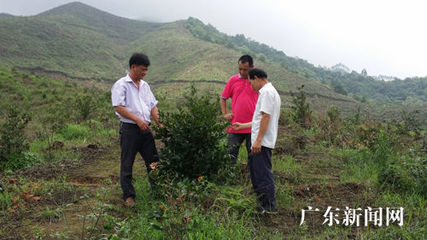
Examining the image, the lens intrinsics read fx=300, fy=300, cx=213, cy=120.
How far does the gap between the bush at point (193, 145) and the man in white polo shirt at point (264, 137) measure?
471mm

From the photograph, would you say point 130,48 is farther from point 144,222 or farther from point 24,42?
point 144,222

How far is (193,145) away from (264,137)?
87cm

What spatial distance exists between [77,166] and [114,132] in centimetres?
317

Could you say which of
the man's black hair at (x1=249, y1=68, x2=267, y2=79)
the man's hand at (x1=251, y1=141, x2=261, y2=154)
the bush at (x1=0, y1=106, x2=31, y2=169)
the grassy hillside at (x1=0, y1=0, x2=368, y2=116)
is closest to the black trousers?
the man's hand at (x1=251, y1=141, x2=261, y2=154)

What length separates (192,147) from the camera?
12.0 feet

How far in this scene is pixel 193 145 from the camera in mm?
3646

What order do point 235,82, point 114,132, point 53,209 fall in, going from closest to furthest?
point 53,209 < point 235,82 < point 114,132

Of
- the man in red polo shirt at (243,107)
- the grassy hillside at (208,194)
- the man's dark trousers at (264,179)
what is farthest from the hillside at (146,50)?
the man's dark trousers at (264,179)

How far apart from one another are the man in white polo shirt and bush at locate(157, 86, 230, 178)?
471 millimetres

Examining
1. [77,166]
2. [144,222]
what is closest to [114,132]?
[77,166]

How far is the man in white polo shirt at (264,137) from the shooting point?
10.7 feet

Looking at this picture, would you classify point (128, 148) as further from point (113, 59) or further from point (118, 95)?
point (113, 59)

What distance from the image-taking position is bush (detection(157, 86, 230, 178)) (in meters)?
3.62

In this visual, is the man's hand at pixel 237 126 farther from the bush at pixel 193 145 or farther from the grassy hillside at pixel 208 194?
the grassy hillside at pixel 208 194
